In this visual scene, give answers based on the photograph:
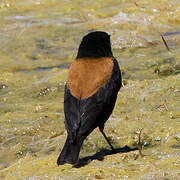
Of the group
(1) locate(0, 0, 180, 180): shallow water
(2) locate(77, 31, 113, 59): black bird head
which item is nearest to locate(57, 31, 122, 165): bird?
(2) locate(77, 31, 113, 59): black bird head

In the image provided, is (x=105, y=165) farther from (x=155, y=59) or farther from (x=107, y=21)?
(x=107, y=21)

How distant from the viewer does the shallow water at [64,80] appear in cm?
538

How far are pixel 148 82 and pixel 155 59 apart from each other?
1266 millimetres

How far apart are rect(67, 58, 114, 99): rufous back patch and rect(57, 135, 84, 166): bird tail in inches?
17.3

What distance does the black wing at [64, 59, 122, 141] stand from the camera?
529cm

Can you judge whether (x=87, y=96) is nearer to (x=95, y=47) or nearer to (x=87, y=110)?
(x=87, y=110)

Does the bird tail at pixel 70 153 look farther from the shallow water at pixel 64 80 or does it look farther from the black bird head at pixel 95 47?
the black bird head at pixel 95 47

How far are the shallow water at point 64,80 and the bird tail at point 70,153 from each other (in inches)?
3.3

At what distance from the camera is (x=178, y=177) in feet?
15.3

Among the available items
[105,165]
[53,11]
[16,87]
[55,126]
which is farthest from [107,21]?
[105,165]

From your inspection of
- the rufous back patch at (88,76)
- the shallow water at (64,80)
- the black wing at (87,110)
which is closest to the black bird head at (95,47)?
the rufous back patch at (88,76)

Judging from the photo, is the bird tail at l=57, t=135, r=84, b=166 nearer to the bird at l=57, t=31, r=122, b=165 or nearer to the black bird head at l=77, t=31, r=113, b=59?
the bird at l=57, t=31, r=122, b=165

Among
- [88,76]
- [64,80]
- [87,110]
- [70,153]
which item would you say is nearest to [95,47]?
[88,76]

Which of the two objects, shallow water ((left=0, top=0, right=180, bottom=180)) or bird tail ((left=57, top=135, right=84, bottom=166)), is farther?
shallow water ((left=0, top=0, right=180, bottom=180))
